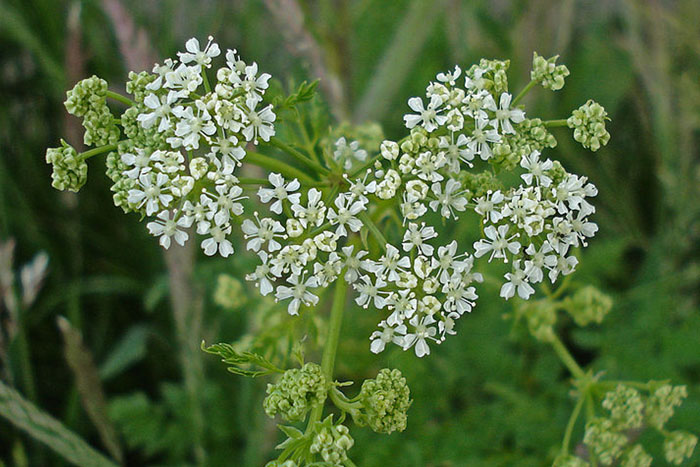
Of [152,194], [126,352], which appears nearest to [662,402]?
[152,194]

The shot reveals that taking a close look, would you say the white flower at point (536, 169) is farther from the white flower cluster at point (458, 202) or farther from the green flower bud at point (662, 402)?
the green flower bud at point (662, 402)

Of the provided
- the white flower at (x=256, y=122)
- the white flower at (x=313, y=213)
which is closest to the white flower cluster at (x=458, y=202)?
the white flower at (x=313, y=213)

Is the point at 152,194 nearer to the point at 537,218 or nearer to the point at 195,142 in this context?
the point at 195,142

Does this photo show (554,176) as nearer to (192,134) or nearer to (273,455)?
(192,134)

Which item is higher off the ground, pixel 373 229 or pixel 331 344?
pixel 373 229

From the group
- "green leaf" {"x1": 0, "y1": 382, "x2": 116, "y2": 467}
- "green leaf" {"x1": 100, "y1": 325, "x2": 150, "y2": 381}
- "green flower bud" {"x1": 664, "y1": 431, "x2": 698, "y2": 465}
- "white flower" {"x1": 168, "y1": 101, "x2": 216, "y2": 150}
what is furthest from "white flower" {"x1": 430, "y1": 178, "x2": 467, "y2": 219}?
"green leaf" {"x1": 100, "y1": 325, "x2": 150, "y2": 381}

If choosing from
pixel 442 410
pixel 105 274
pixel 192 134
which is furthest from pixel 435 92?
pixel 105 274

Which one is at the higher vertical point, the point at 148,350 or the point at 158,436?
the point at 148,350
